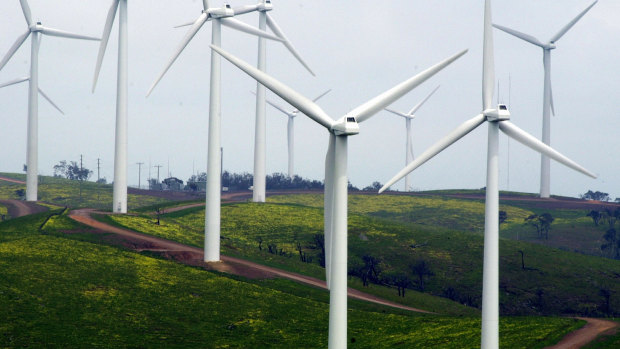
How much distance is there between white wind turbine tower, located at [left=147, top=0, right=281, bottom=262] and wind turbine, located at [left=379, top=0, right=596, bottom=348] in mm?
36390

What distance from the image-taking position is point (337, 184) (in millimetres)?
40531

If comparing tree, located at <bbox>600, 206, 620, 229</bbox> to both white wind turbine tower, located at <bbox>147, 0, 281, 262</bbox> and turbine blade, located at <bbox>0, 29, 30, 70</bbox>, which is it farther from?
turbine blade, located at <bbox>0, 29, 30, 70</bbox>

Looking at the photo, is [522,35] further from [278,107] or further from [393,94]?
[393,94]

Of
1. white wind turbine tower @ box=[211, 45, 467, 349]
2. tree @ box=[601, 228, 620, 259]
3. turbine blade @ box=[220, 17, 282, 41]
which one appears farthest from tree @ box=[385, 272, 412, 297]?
tree @ box=[601, 228, 620, 259]

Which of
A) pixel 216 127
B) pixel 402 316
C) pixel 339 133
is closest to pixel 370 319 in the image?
pixel 402 316

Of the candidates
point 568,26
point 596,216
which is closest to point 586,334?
point 568,26

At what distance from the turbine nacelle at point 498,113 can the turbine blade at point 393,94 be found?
17.7 ft

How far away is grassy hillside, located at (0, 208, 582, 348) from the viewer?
62.2 metres

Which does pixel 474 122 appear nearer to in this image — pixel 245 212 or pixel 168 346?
pixel 168 346

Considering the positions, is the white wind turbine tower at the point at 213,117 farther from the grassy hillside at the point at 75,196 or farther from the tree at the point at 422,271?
the grassy hillside at the point at 75,196

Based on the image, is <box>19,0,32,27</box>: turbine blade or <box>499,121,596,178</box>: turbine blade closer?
<box>499,121,596,178</box>: turbine blade

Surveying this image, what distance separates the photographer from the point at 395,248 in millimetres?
118438

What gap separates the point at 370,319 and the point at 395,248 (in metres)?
45.5

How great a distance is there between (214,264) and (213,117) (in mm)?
18082
